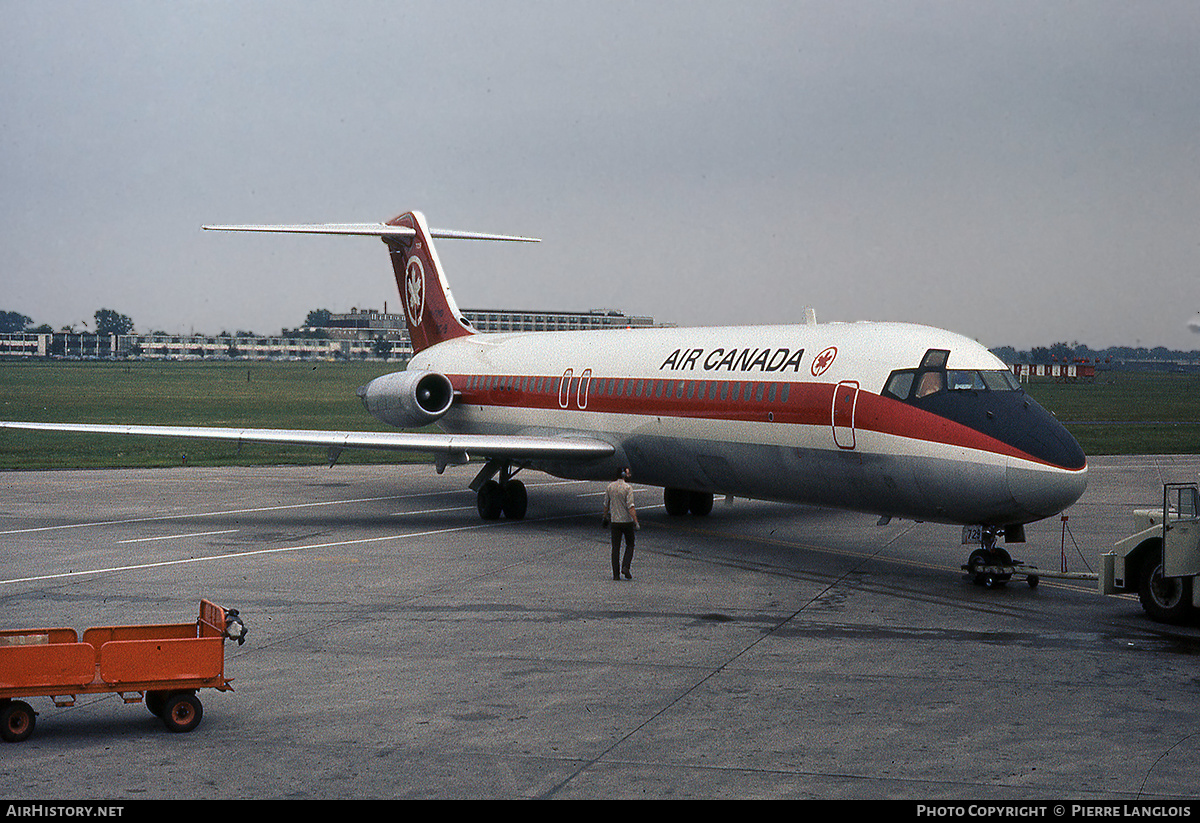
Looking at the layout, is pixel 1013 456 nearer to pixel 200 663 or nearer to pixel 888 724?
pixel 888 724

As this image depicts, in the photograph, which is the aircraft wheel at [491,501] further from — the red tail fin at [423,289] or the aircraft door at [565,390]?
the red tail fin at [423,289]

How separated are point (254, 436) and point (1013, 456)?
14994 millimetres

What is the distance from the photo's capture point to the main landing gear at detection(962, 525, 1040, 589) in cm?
1706

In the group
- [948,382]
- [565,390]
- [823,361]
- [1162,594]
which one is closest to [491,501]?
[565,390]

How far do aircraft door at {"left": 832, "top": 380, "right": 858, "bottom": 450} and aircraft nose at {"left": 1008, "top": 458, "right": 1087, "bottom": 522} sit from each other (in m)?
2.64

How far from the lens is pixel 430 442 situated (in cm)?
2434

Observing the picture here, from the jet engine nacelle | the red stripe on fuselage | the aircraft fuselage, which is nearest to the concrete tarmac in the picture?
the aircraft fuselage

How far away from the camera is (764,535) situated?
22875 mm

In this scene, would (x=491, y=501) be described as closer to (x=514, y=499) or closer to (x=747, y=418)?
(x=514, y=499)

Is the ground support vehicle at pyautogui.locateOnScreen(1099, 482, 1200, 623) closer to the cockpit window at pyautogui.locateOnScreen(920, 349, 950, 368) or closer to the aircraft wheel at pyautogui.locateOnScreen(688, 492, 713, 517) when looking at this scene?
the cockpit window at pyautogui.locateOnScreen(920, 349, 950, 368)

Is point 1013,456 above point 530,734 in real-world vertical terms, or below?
above

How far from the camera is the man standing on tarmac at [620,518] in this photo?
701 inches

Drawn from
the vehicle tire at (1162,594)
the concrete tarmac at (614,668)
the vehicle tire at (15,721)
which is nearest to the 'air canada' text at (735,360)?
the concrete tarmac at (614,668)
